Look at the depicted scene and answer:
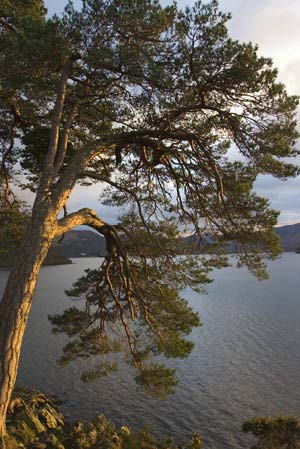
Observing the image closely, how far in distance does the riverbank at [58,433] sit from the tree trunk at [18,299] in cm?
213

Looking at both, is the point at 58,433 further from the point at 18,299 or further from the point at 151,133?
the point at 151,133

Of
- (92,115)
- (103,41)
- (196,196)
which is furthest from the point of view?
(92,115)

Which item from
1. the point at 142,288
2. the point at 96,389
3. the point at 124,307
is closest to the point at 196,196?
the point at 142,288

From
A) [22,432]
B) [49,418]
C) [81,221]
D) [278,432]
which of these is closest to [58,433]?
[49,418]

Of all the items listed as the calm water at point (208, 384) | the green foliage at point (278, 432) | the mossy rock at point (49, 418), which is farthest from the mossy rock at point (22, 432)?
the green foliage at point (278, 432)

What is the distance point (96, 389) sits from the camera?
2012 centimetres

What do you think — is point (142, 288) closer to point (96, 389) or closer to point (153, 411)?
point (153, 411)

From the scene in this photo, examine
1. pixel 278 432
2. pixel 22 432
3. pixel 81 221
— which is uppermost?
pixel 81 221

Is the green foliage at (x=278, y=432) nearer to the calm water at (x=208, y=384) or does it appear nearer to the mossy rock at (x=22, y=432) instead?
the calm water at (x=208, y=384)

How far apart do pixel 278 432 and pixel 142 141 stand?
339 inches

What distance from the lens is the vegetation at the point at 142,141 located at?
905 cm

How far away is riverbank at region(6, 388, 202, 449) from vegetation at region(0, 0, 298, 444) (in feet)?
5.65

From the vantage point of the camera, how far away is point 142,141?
404 inches

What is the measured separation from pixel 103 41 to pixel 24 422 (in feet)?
34.7
